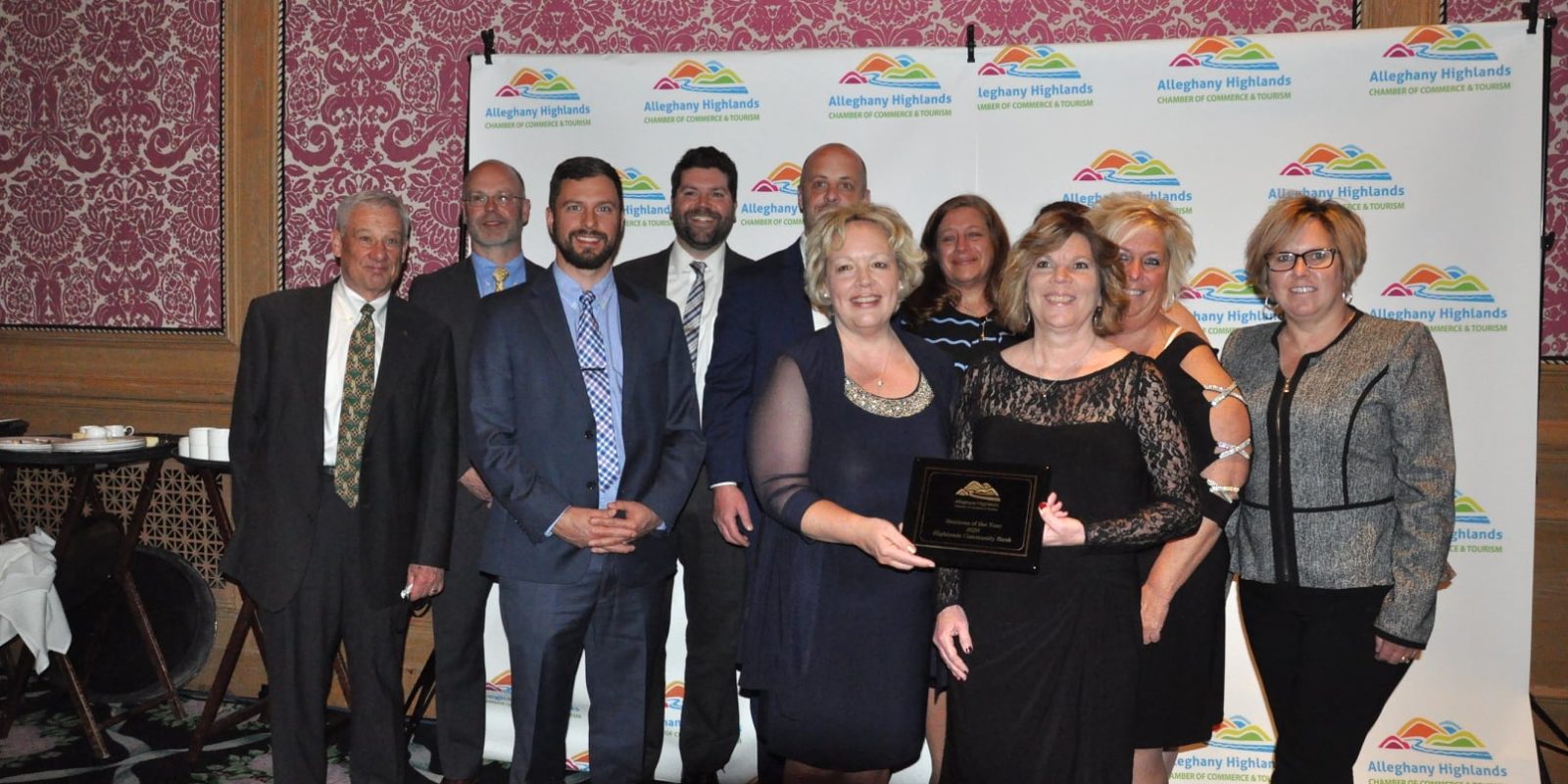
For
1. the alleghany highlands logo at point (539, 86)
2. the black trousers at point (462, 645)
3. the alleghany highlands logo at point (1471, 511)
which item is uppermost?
the alleghany highlands logo at point (539, 86)

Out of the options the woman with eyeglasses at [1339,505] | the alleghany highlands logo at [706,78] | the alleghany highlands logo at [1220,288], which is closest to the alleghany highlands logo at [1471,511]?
the alleghany highlands logo at [1220,288]

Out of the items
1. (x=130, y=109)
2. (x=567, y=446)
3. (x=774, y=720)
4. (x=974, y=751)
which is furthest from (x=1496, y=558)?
(x=130, y=109)

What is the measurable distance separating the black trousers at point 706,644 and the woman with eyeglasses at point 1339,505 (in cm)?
150

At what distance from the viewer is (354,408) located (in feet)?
10.4

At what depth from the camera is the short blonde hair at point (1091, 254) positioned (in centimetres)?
247

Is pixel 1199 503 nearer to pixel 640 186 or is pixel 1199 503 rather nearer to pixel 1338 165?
pixel 1338 165

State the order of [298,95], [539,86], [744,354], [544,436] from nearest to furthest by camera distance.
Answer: [544,436]
[744,354]
[539,86]
[298,95]

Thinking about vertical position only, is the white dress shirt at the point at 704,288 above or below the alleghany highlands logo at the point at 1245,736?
above

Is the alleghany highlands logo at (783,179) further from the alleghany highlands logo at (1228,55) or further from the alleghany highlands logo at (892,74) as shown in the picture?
the alleghany highlands logo at (1228,55)

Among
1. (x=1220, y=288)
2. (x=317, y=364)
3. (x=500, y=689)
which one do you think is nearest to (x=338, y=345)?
(x=317, y=364)

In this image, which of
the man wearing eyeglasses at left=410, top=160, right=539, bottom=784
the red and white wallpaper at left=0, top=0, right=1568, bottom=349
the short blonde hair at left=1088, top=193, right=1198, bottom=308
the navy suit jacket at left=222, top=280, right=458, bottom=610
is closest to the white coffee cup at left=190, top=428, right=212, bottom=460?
Result: the navy suit jacket at left=222, top=280, right=458, bottom=610

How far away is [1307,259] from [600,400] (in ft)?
5.73

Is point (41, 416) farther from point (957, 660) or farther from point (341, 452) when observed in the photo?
point (957, 660)

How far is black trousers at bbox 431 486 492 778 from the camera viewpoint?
142 inches
